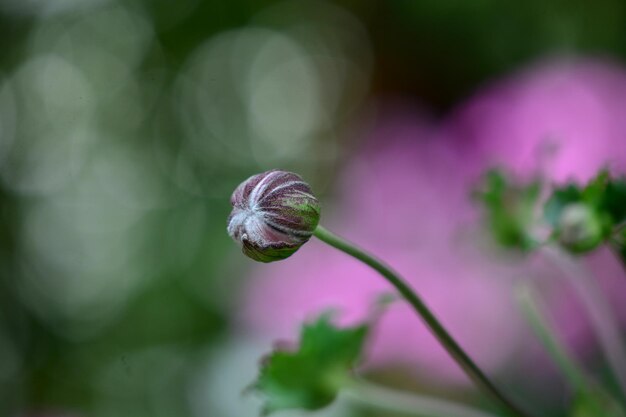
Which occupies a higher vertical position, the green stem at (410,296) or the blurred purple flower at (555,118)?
the blurred purple flower at (555,118)

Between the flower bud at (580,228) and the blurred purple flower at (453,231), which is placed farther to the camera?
the blurred purple flower at (453,231)

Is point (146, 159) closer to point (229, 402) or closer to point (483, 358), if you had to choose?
point (229, 402)

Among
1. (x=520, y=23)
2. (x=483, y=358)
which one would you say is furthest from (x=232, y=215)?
(x=520, y=23)

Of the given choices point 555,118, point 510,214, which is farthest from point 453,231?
point 510,214

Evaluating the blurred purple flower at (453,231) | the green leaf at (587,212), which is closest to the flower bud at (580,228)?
the green leaf at (587,212)

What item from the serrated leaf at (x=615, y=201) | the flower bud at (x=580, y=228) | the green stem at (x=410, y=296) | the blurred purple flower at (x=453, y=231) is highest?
the blurred purple flower at (x=453, y=231)

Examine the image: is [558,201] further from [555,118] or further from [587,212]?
[555,118]

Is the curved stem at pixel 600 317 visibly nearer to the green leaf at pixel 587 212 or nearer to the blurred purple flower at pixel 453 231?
the green leaf at pixel 587 212

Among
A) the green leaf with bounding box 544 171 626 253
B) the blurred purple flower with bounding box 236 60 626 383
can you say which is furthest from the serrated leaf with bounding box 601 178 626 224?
the blurred purple flower with bounding box 236 60 626 383
